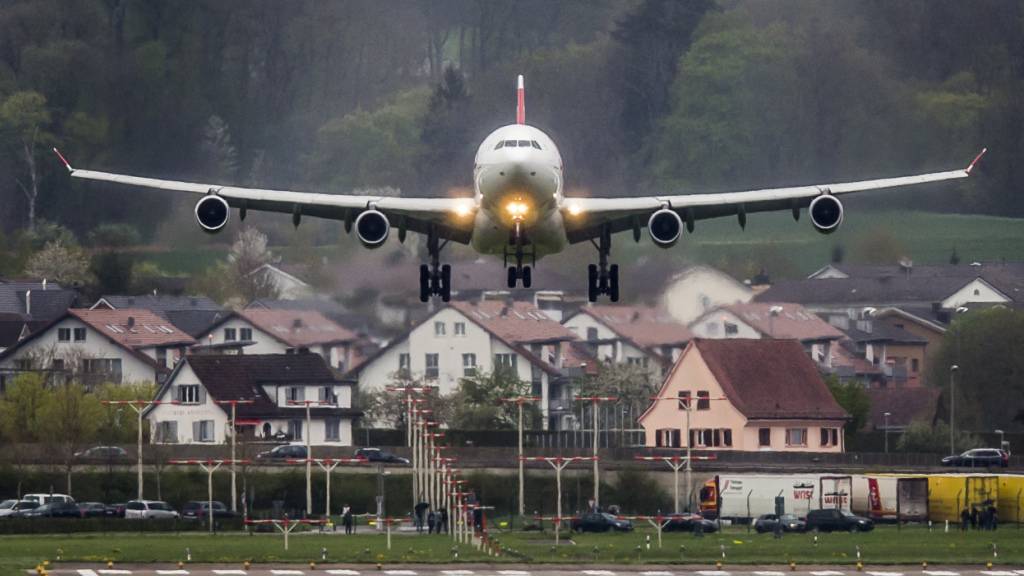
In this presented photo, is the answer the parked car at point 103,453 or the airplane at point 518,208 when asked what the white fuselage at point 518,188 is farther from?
the parked car at point 103,453

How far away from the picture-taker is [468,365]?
109 metres

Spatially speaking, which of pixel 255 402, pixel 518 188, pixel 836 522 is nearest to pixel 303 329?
pixel 255 402

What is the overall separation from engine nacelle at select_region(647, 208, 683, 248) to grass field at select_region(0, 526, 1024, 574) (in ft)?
32.2

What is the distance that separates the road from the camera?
6544cm

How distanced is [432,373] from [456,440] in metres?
4.01

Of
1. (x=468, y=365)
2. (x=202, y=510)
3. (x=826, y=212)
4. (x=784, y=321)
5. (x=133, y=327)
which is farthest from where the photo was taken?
(x=133, y=327)

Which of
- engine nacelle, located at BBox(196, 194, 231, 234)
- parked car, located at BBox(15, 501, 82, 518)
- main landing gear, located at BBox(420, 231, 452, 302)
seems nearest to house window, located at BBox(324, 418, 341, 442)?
parked car, located at BBox(15, 501, 82, 518)

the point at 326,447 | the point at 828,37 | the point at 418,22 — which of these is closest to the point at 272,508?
the point at 326,447

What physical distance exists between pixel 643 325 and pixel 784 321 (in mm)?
10304

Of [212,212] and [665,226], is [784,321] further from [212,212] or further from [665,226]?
[212,212]

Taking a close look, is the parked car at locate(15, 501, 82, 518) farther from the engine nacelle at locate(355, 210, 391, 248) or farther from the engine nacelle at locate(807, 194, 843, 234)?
the engine nacelle at locate(807, 194, 843, 234)

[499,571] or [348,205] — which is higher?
[348,205]

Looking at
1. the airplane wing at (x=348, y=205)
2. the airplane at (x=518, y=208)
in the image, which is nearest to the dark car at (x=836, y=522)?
the airplane at (x=518, y=208)

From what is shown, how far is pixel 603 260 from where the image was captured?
68812 millimetres
